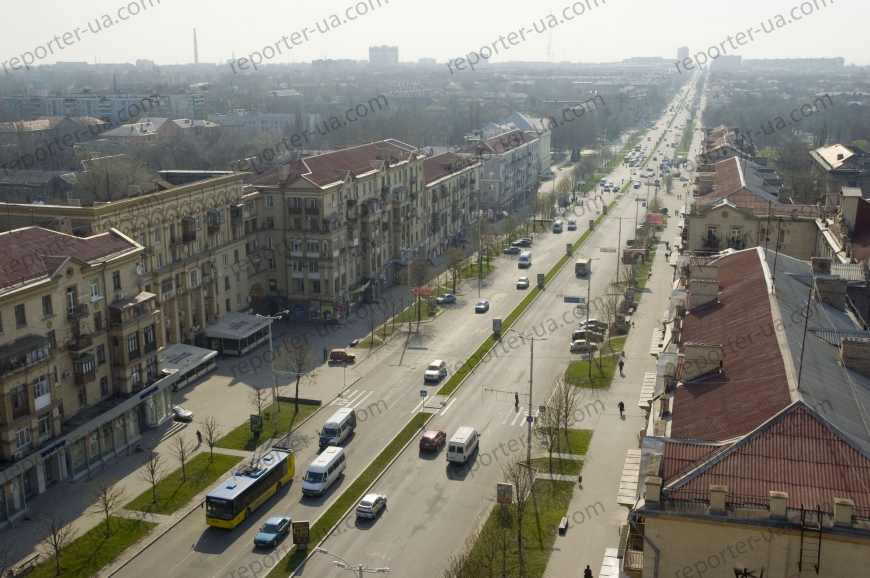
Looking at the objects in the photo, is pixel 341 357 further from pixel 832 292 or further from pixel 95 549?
pixel 832 292

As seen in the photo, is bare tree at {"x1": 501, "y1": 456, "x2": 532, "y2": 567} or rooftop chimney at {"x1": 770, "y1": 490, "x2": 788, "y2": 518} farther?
bare tree at {"x1": 501, "y1": 456, "x2": 532, "y2": 567}

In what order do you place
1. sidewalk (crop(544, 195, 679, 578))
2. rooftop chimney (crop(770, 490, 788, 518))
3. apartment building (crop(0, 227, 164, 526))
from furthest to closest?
apartment building (crop(0, 227, 164, 526)) < sidewalk (crop(544, 195, 679, 578)) < rooftop chimney (crop(770, 490, 788, 518))

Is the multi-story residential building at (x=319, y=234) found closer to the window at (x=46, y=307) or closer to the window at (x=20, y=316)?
the window at (x=46, y=307)

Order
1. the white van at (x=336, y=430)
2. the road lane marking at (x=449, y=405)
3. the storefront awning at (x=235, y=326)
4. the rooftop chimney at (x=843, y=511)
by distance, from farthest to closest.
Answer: the storefront awning at (x=235, y=326) < the road lane marking at (x=449, y=405) < the white van at (x=336, y=430) < the rooftop chimney at (x=843, y=511)

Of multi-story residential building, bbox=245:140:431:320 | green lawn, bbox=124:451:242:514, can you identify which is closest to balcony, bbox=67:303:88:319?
green lawn, bbox=124:451:242:514

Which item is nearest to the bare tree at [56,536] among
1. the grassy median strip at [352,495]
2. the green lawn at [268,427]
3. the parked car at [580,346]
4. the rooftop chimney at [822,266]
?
the grassy median strip at [352,495]

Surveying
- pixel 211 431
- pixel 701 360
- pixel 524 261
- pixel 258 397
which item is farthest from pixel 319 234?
pixel 701 360

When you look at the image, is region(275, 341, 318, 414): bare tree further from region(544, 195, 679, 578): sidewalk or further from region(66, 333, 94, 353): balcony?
region(544, 195, 679, 578): sidewalk
